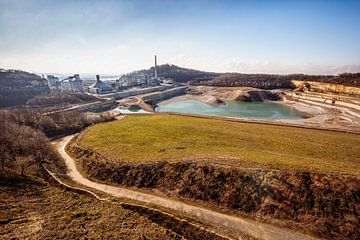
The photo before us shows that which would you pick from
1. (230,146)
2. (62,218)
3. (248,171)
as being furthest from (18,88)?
(248,171)

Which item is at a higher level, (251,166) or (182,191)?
(251,166)

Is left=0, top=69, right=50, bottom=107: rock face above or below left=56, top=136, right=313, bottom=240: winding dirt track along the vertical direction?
above

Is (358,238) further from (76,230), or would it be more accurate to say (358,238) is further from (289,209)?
(76,230)

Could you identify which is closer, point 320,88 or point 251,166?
point 251,166

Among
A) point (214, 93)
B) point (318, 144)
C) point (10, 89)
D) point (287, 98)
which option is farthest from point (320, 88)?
point (10, 89)

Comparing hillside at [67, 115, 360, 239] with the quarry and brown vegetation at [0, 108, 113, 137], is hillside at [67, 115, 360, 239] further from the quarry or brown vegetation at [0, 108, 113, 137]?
brown vegetation at [0, 108, 113, 137]

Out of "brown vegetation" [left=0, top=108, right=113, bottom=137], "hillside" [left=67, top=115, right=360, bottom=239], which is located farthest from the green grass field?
"brown vegetation" [left=0, top=108, right=113, bottom=137]

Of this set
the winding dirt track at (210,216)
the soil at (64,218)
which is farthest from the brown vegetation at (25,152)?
the soil at (64,218)
